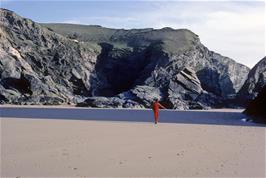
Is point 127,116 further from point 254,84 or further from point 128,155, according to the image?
point 254,84

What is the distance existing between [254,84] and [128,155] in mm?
53457

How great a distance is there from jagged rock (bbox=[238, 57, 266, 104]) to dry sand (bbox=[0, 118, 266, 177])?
4261 cm

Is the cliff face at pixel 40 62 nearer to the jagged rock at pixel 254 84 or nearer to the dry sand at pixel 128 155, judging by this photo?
the jagged rock at pixel 254 84

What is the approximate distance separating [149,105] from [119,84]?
63.7ft

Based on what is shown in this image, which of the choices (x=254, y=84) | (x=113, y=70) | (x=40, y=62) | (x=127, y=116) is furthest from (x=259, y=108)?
(x=113, y=70)

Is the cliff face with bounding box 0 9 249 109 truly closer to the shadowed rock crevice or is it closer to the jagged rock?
the shadowed rock crevice

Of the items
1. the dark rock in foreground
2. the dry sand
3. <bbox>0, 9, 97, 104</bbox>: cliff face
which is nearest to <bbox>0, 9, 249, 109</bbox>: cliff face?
<bbox>0, 9, 97, 104</bbox>: cliff face

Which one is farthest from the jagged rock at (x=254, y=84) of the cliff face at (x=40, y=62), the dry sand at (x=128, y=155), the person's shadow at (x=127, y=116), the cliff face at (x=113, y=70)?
the dry sand at (x=128, y=155)

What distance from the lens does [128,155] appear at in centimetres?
979

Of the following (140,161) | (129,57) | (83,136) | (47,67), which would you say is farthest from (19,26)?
(140,161)

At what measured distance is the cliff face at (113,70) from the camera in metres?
48.0

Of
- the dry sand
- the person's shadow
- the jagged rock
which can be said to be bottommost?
the jagged rock

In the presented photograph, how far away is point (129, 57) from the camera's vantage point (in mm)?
69875

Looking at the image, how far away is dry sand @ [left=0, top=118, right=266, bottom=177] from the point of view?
8031 mm
